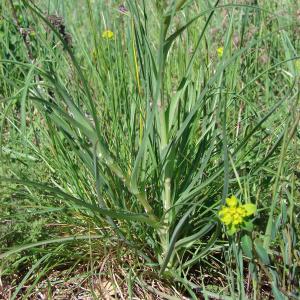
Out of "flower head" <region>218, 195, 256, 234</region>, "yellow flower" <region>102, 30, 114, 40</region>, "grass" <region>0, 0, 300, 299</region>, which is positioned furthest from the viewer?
"yellow flower" <region>102, 30, 114, 40</region>

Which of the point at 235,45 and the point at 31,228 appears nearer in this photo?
the point at 31,228

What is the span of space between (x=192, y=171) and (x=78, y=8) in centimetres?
218

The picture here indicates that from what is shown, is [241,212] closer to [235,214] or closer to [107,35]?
[235,214]

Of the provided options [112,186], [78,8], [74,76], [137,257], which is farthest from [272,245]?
[78,8]

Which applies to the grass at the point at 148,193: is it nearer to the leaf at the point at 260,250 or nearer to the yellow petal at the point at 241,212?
the leaf at the point at 260,250

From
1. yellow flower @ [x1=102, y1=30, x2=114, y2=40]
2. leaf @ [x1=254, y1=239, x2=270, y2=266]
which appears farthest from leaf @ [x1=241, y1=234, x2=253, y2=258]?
yellow flower @ [x1=102, y1=30, x2=114, y2=40]

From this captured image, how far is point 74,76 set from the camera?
1.92 m

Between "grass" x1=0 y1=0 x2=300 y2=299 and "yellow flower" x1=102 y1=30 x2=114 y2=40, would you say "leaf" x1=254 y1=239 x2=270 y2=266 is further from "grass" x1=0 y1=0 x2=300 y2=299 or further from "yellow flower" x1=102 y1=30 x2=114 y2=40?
"yellow flower" x1=102 y1=30 x2=114 y2=40

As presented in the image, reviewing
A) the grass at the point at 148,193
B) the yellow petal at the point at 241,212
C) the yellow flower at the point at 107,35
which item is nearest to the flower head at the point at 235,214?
the yellow petal at the point at 241,212

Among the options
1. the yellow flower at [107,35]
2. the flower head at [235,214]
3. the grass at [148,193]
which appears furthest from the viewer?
the yellow flower at [107,35]

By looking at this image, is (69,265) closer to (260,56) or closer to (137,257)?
(137,257)

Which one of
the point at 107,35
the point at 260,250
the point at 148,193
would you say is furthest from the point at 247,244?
the point at 107,35

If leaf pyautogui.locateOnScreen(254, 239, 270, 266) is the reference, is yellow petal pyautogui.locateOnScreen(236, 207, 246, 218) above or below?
above

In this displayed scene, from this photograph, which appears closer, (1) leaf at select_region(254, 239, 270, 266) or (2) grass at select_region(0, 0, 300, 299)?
(1) leaf at select_region(254, 239, 270, 266)
